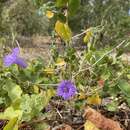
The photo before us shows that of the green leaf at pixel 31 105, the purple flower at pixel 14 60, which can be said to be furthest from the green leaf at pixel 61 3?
the green leaf at pixel 31 105

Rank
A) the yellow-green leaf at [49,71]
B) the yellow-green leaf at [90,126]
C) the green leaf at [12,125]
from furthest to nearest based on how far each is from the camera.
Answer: the yellow-green leaf at [49,71]
the yellow-green leaf at [90,126]
the green leaf at [12,125]

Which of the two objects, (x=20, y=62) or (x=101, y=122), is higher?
(x=20, y=62)

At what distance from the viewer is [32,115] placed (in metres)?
1.13

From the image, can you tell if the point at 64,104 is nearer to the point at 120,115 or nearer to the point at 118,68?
the point at 120,115

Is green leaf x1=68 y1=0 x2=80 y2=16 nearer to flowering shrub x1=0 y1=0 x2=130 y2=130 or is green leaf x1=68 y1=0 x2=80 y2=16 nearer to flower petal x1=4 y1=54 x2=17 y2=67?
flowering shrub x1=0 y1=0 x2=130 y2=130

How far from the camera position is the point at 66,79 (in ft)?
4.36

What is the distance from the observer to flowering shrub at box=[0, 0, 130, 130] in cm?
124

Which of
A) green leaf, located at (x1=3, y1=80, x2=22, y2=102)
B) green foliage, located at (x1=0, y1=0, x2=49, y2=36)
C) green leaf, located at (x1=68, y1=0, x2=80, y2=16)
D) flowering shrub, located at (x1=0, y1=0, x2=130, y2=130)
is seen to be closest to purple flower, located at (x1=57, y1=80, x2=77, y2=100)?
flowering shrub, located at (x1=0, y1=0, x2=130, y2=130)

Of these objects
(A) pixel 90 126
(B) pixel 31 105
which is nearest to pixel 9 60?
(B) pixel 31 105

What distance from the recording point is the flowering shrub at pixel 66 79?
1.24 metres

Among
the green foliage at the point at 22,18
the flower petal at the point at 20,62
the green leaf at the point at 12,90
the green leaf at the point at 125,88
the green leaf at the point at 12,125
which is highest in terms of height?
the green foliage at the point at 22,18

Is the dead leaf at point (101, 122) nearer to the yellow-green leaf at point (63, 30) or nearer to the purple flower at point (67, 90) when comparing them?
the purple flower at point (67, 90)

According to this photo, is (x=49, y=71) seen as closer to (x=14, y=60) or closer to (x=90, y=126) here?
(x=14, y=60)

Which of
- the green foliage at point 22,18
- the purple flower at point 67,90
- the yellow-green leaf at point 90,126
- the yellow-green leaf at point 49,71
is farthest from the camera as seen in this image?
the green foliage at point 22,18
